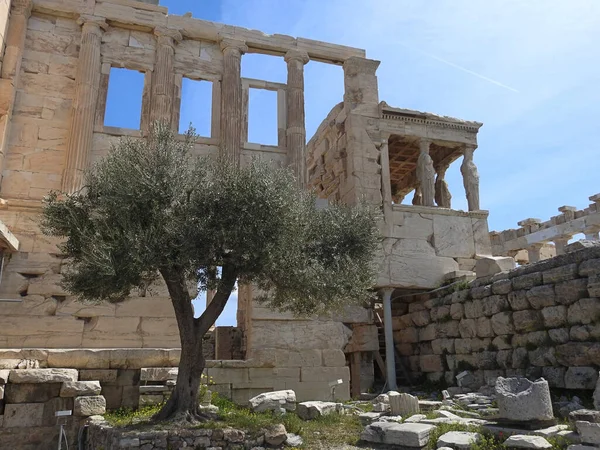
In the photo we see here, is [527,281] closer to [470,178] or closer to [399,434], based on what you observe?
[399,434]

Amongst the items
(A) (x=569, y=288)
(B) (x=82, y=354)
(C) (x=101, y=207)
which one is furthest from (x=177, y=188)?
(A) (x=569, y=288)

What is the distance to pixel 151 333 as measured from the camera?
12.0m

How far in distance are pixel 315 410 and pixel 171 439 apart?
3177 millimetres

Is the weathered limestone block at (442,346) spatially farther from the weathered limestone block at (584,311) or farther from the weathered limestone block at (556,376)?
the weathered limestone block at (584,311)

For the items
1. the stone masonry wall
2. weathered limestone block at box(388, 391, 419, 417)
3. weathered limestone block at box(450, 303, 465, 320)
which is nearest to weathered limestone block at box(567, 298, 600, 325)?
the stone masonry wall

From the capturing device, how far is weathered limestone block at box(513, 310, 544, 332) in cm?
1059

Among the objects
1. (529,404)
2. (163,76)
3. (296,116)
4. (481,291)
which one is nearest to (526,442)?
(529,404)

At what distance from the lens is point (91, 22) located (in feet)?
45.8

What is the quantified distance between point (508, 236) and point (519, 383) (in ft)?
49.7

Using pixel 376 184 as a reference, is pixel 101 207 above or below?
below

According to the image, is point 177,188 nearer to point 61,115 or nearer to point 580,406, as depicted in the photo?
point 61,115

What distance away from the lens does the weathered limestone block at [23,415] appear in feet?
27.9

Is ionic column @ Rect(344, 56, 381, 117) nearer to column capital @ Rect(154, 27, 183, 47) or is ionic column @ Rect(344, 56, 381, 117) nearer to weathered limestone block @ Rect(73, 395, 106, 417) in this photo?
column capital @ Rect(154, 27, 183, 47)

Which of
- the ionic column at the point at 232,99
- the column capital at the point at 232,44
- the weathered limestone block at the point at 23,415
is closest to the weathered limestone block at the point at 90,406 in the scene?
the weathered limestone block at the point at 23,415
